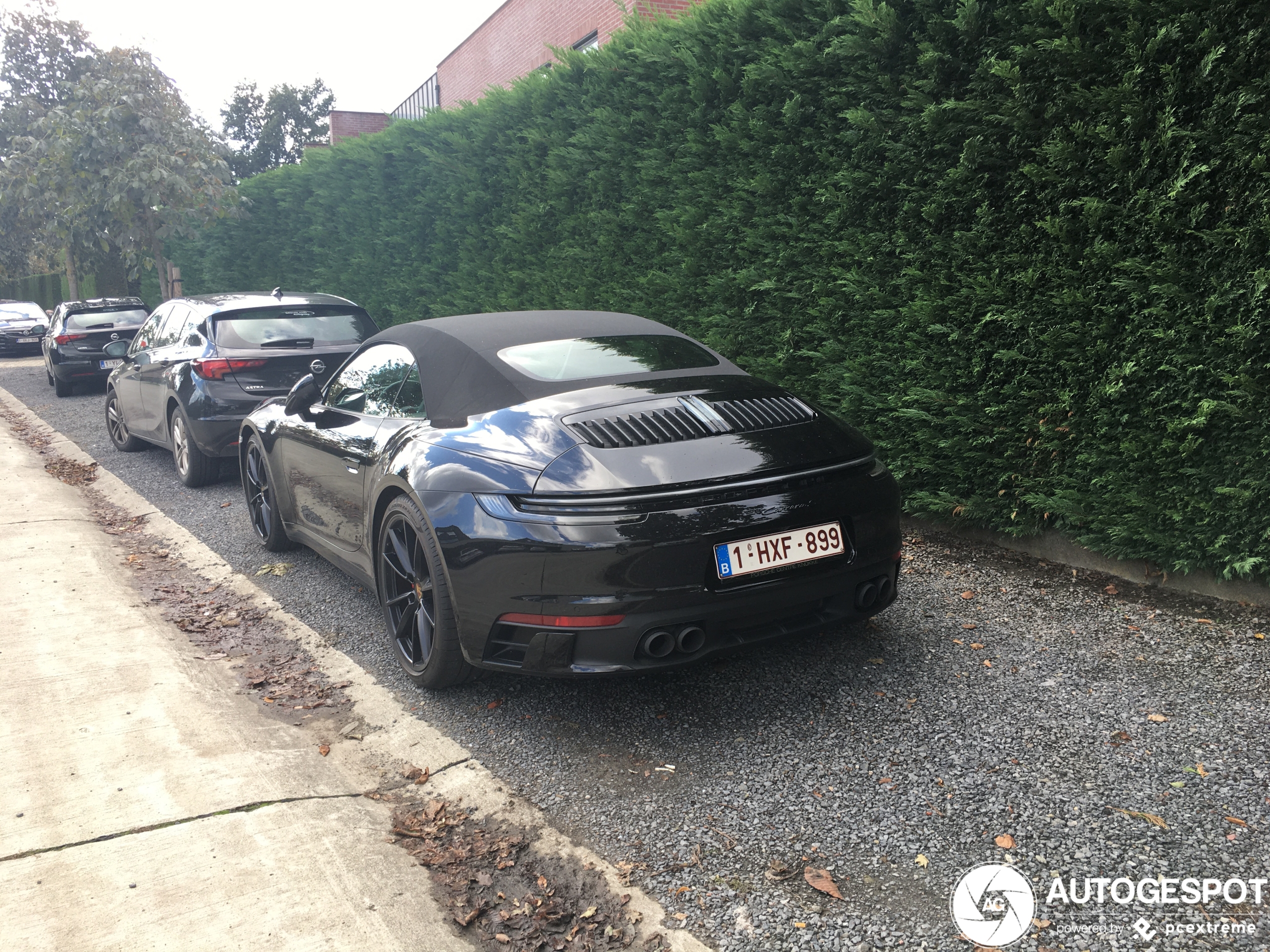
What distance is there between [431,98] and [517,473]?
77.8 feet

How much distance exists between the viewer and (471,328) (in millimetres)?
4332

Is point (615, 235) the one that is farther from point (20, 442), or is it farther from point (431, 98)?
point (431, 98)

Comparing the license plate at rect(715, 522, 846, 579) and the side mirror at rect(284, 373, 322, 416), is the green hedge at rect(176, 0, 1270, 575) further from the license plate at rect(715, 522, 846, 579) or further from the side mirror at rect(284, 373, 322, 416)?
the side mirror at rect(284, 373, 322, 416)

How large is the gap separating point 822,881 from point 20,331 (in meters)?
28.3

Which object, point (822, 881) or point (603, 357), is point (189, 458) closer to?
point (603, 357)

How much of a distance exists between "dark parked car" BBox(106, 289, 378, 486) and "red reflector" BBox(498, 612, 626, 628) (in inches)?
188

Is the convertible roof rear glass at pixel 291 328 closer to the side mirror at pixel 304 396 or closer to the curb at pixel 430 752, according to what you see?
the curb at pixel 430 752

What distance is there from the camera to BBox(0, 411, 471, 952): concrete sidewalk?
7.97 feet

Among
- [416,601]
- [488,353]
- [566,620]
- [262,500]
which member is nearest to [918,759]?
[566,620]

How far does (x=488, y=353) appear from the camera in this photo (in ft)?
13.3

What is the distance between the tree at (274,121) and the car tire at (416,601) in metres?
64.7

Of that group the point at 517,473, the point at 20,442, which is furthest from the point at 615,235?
the point at 20,442

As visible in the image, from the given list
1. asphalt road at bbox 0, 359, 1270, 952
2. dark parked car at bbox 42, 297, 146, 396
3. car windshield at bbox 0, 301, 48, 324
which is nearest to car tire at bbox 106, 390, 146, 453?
dark parked car at bbox 42, 297, 146, 396

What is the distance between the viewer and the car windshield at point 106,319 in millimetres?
15434
